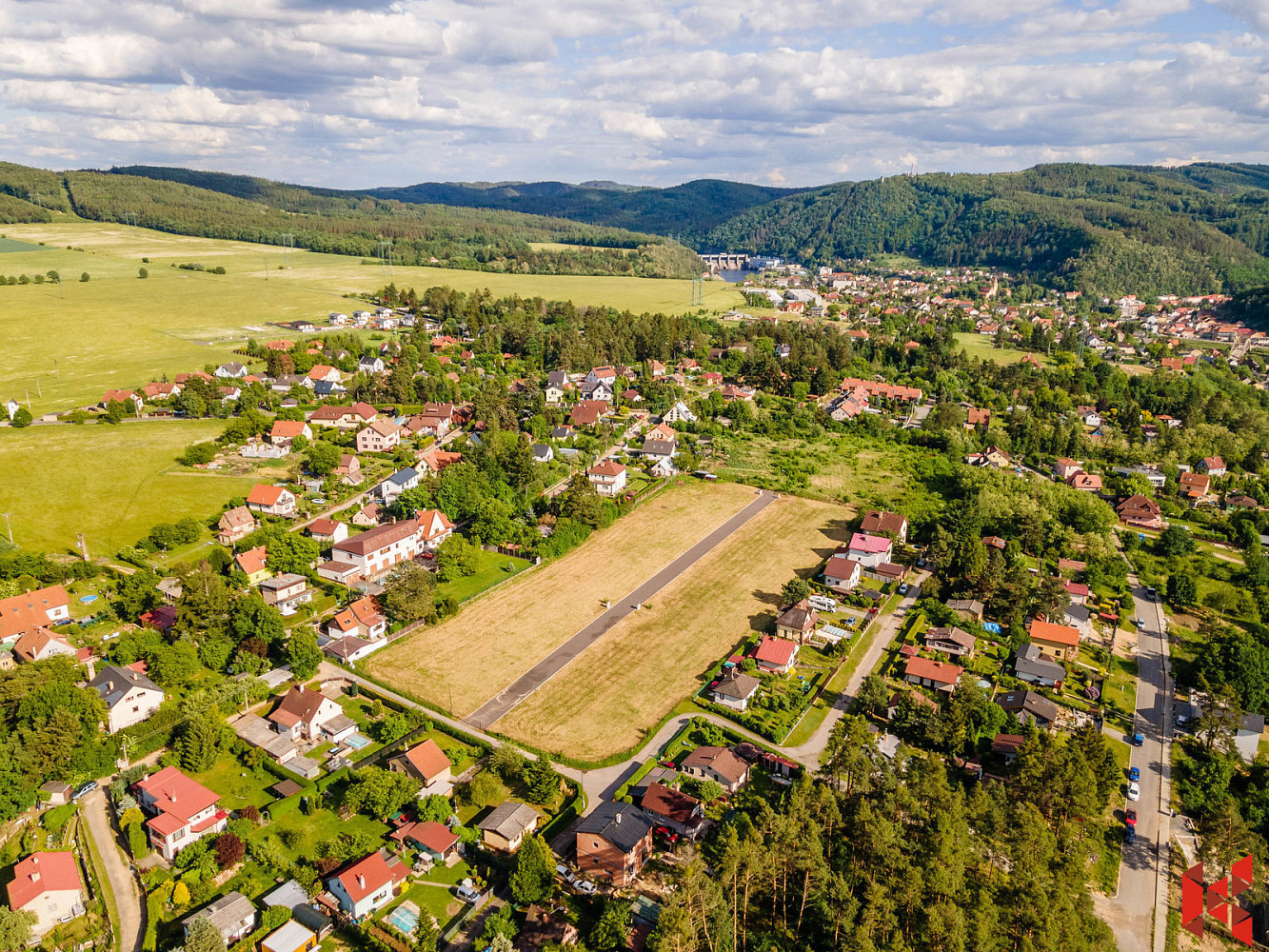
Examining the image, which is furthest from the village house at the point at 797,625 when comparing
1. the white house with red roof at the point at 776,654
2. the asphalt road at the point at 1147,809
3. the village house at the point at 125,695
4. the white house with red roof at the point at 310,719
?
the village house at the point at 125,695

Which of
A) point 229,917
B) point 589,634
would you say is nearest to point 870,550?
point 589,634

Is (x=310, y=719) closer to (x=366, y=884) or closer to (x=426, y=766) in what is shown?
(x=426, y=766)

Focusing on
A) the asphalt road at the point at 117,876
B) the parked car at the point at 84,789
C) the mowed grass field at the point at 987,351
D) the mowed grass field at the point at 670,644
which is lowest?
the mowed grass field at the point at 670,644

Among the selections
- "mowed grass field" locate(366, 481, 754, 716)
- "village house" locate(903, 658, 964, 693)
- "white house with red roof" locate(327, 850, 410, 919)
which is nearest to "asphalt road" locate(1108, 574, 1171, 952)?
"village house" locate(903, 658, 964, 693)

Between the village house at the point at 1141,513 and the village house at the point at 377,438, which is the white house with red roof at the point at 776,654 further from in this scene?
the village house at the point at 377,438

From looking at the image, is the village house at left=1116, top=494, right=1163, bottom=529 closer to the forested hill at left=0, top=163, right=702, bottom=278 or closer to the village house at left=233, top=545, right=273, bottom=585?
the village house at left=233, top=545, right=273, bottom=585
